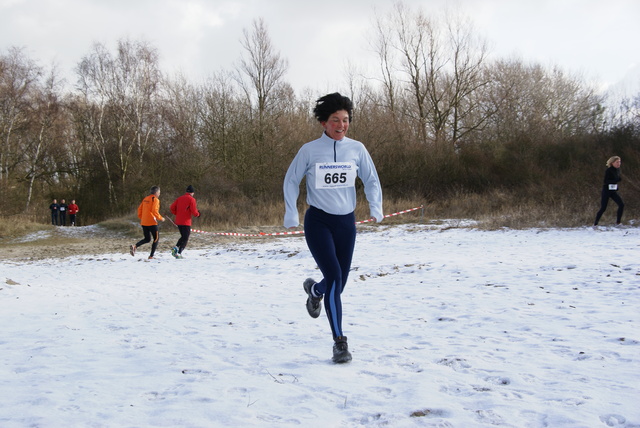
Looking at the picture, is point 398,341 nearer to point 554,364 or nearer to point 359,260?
point 554,364

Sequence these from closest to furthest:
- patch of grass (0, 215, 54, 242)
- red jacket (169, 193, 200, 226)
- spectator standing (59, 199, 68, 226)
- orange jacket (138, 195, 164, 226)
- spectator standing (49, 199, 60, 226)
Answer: red jacket (169, 193, 200, 226) < orange jacket (138, 195, 164, 226) < patch of grass (0, 215, 54, 242) < spectator standing (49, 199, 60, 226) < spectator standing (59, 199, 68, 226)

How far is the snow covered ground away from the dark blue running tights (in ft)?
1.46

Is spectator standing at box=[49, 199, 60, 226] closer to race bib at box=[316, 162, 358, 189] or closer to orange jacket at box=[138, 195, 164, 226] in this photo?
orange jacket at box=[138, 195, 164, 226]

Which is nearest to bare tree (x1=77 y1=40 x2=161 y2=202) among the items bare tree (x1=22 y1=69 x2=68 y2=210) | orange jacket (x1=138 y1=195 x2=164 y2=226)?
bare tree (x1=22 y1=69 x2=68 y2=210)

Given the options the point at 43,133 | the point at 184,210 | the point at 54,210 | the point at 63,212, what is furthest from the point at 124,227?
the point at 43,133

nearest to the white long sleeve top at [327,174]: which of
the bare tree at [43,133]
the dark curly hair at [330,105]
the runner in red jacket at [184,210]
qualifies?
the dark curly hair at [330,105]

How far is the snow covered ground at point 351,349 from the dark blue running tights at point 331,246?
444 millimetres

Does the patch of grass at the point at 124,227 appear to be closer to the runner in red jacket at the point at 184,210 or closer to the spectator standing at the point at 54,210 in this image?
the spectator standing at the point at 54,210

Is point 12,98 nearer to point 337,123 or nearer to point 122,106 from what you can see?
point 122,106

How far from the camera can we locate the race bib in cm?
390

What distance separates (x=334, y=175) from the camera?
3920mm

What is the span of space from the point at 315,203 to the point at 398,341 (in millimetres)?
1447

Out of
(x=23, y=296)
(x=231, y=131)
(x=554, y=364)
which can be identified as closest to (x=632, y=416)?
(x=554, y=364)

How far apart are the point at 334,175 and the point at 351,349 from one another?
4.75 ft
